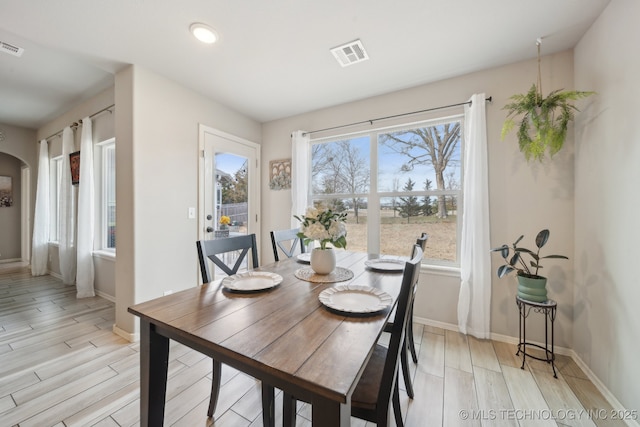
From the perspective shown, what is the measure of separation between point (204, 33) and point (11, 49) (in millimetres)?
1748

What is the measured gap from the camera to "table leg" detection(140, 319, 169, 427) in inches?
37.4

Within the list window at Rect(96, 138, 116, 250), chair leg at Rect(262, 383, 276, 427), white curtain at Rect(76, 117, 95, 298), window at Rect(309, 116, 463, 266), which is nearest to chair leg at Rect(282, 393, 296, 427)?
chair leg at Rect(262, 383, 276, 427)

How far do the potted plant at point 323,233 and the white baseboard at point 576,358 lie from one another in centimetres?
161

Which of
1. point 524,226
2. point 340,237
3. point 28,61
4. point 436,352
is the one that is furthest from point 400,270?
point 28,61

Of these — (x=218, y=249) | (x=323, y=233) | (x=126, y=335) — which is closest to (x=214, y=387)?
(x=218, y=249)

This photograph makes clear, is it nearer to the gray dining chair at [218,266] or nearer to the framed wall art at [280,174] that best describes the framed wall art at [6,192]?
the framed wall art at [280,174]

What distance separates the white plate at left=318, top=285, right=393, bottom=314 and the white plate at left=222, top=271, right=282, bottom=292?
12.7 inches

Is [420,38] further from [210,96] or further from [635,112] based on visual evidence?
[210,96]

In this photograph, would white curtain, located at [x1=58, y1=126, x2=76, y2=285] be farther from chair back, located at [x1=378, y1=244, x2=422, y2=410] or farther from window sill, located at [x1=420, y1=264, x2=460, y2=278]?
window sill, located at [x1=420, y1=264, x2=460, y2=278]

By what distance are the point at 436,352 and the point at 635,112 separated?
1.98 metres

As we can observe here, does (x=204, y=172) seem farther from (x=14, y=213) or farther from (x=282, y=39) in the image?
(x=14, y=213)

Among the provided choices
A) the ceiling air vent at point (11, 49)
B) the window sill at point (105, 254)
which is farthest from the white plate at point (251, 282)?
the ceiling air vent at point (11, 49)

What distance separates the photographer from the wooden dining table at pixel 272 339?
2.02 feet

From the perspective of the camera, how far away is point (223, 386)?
5.34 ft
